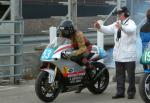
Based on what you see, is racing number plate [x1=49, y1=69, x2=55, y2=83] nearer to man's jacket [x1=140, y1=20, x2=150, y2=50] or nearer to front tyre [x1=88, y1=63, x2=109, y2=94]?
front tyre [x1=88, y1=63, x2=109, y2=94]

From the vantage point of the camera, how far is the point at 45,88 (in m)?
9.44

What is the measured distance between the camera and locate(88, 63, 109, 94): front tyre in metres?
10.5

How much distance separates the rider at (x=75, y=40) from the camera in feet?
32.1


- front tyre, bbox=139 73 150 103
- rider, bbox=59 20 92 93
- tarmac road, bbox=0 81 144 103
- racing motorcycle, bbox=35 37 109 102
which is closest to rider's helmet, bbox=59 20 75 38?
rider, bbox=59 20 92 93

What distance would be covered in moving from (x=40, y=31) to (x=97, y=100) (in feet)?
17.0

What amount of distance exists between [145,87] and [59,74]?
162 centimetres

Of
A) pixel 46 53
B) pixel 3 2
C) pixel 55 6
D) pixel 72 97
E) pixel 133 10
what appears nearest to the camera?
pixel 46 53

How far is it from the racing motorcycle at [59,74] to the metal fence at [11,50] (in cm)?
226

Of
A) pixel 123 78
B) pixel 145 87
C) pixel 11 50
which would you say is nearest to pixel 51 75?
pixel 123 78

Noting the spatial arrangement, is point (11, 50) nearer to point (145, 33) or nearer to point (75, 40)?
point (75, 40)

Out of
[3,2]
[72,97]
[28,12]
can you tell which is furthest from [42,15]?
[72,97]

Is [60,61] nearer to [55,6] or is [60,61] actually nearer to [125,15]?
[125,15]

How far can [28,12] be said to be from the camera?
15.1 metres

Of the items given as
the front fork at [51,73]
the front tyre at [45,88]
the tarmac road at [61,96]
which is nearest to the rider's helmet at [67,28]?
the front fork at [51,73]
